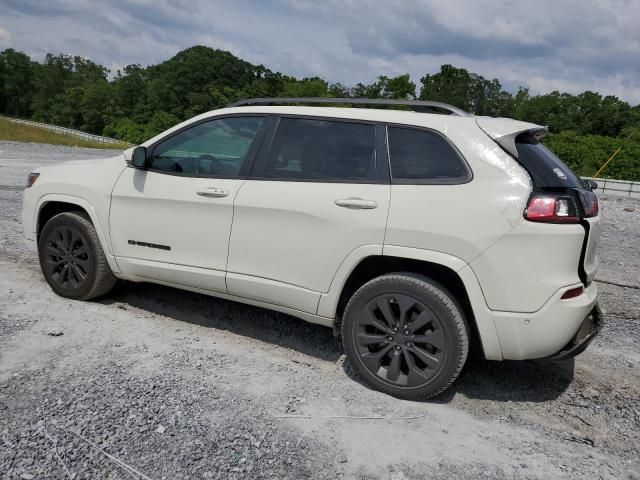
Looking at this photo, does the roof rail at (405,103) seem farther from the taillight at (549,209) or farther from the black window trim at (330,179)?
the taillight at (549,209)

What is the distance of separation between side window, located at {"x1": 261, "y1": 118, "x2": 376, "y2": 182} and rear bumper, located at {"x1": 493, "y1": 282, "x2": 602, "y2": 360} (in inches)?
49.6

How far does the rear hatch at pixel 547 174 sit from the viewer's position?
315cm

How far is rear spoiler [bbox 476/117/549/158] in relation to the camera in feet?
10.7

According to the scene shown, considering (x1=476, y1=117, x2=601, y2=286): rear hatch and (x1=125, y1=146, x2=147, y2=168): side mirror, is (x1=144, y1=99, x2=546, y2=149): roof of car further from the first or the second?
(x1=125, y1=146, x2=147, y2=168): side mirror

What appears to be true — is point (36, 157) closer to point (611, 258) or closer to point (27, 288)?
point (27, 288)

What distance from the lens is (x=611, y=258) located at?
752 centimetres

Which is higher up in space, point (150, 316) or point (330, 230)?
point (330, 230)

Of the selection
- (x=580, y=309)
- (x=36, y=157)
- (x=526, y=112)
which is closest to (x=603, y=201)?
(x=580, y=309)

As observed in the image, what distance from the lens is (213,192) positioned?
3.93 meters

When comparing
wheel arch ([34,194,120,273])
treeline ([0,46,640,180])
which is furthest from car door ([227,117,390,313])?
treeline ([0,46,640,180])

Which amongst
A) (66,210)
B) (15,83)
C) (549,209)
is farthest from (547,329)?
(15,83)

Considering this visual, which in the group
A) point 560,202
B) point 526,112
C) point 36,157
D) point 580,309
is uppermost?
point 526,112

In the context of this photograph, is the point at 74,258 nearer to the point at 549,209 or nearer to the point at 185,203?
the point at 185,203

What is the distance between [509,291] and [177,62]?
9386 centimetres
